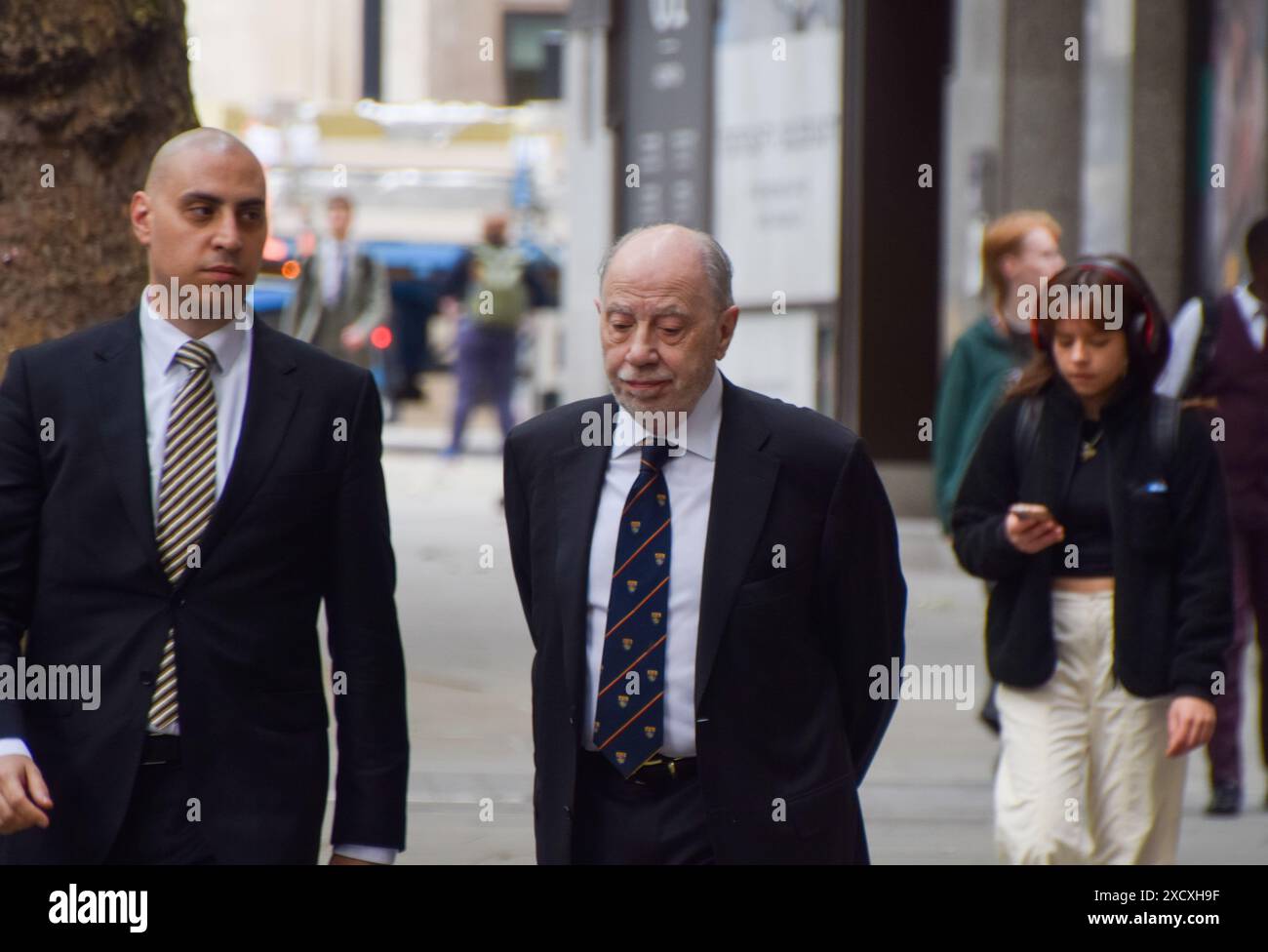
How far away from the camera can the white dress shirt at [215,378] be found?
12.0 ft

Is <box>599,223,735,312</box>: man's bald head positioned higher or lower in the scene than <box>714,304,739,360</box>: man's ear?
higher

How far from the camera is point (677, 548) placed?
359 cm

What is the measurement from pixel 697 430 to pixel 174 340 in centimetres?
85

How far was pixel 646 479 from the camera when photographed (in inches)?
143

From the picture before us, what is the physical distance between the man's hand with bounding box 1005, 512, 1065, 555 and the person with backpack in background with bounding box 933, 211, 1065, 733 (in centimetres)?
169

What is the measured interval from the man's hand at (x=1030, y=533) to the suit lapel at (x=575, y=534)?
1551 mm

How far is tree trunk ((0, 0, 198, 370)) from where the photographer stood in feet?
17.6

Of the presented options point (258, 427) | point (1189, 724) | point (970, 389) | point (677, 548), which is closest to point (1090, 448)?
point (1189, 724)

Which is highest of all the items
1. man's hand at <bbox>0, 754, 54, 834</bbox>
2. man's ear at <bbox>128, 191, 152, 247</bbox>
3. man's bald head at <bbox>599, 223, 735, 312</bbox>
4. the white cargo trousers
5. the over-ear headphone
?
man's ear at <bbox>128, 191, 152, 247</bbox>

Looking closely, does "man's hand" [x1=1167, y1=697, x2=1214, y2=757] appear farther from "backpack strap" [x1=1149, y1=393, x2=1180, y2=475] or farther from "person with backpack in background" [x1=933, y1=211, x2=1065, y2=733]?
"person with backpack in background" [x1=933, y1=211, x2=1065, y2=733]

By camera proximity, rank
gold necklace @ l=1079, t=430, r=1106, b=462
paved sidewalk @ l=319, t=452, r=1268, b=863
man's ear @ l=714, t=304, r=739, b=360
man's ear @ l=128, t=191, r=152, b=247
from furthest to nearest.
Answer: paved sidewalk @ l=319, t=452, r=1268, b=863
gold necklace @ l=1079, t=430, r=1106, b=462
man's ear @ l=128, t=191, r=152, b=247
man's ear @ l=714, t=304, r=739, b=360

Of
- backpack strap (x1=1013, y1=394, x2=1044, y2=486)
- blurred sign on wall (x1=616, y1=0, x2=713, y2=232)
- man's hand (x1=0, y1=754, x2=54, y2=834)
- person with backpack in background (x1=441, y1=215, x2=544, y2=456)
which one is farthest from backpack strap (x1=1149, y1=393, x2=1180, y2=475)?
person with backpack in background (x1=441, y1=215, x2=544, y2=456)

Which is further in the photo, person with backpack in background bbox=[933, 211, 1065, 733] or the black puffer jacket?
person with backpack in background bbox=[933, 211, 1065, 733]

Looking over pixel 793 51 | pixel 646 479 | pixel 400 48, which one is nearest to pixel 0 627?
pixel 646 479
